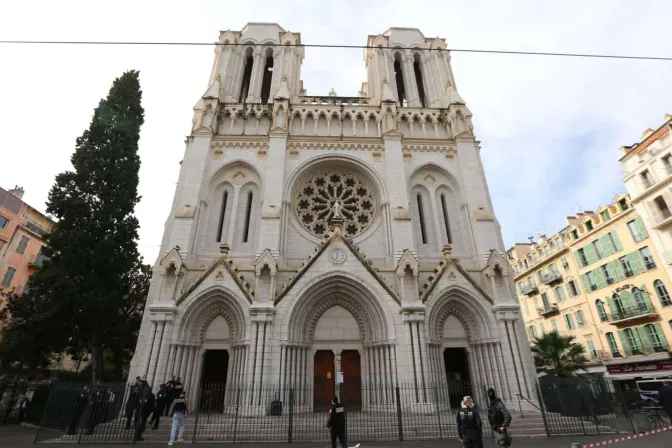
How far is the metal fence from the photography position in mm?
10133

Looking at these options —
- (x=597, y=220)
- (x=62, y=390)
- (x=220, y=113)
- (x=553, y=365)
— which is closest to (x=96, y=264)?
(x=62, y=390)

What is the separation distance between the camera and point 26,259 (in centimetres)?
2720

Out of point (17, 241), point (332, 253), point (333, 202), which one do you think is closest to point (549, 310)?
point (333, 202)

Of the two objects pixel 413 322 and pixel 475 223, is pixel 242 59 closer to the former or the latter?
pixel 475 223

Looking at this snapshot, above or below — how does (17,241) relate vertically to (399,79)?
below

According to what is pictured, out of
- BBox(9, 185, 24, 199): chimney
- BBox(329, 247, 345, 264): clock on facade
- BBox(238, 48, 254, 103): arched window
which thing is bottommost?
BBox(329, 247, 345, 264): clock on facade

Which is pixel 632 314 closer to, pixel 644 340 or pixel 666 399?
pixel 644 340

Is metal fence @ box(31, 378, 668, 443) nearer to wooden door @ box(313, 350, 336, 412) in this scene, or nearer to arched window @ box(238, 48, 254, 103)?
wooden door @ box(313, 350, 336, 412)

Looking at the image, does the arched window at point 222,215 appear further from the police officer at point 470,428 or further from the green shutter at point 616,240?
the green shutter at point 616,240

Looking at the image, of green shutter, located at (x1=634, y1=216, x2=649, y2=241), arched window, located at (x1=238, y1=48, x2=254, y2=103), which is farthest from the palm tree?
arched window, located at (x1=238, y1=48, x2=254, y2=103)

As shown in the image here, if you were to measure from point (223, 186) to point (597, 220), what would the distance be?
30.1 m

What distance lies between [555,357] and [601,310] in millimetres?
12862

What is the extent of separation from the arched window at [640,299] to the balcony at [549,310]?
Result: 797 cm

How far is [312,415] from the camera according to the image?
1292 cm
